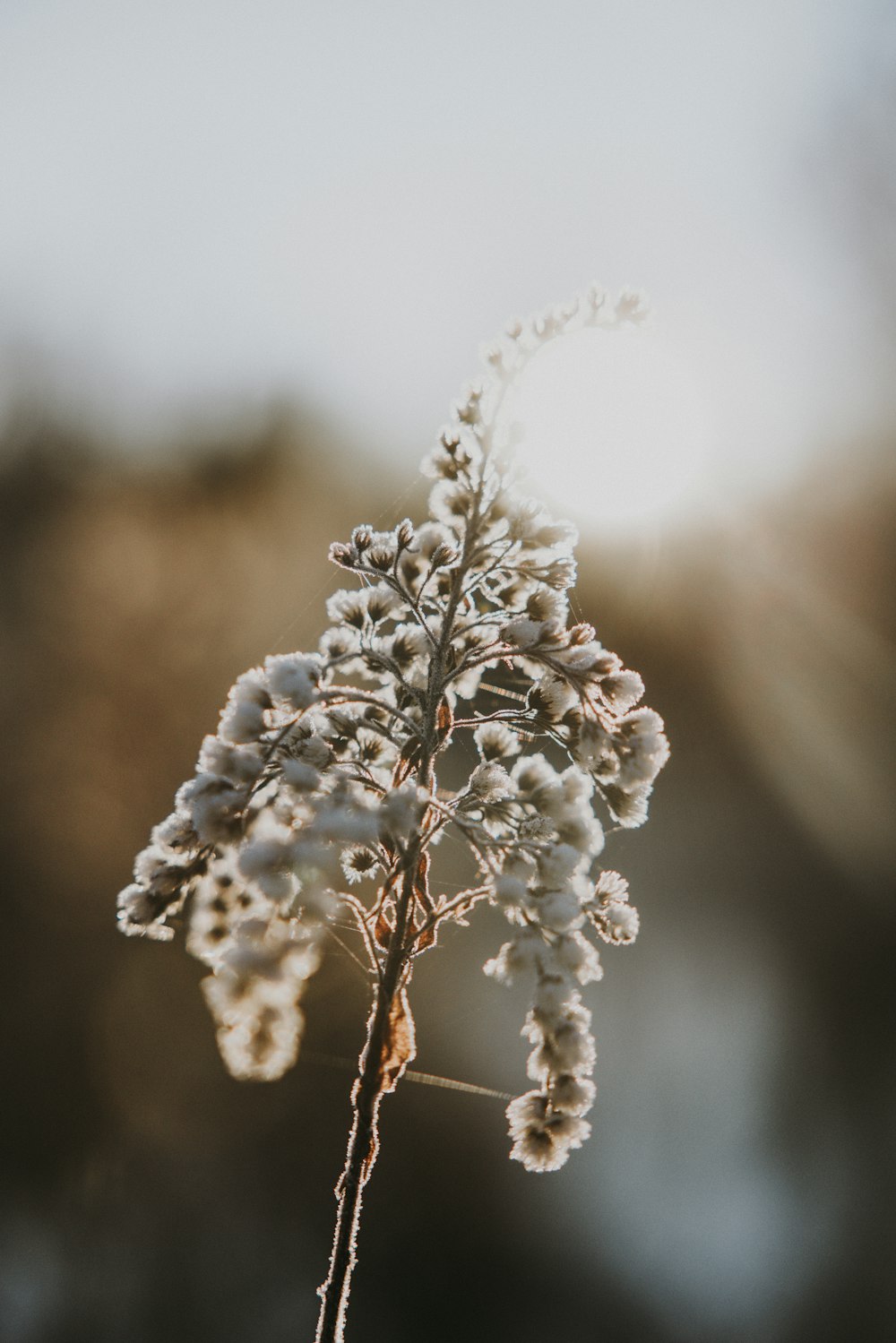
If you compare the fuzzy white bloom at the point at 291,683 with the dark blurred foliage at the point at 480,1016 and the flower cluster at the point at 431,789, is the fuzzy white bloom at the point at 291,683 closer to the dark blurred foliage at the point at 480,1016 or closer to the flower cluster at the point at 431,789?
the flower cluster at the point at 431,789

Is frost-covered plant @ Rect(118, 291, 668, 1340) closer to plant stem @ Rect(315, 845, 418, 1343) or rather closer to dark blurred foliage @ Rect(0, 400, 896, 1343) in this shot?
plant stem @ Rect(315, 845, 418, 1343)

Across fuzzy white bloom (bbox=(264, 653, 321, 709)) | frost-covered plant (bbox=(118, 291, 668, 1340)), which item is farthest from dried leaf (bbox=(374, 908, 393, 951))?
fuzzy white bloom (bbox=(264, 653, 321, 709))

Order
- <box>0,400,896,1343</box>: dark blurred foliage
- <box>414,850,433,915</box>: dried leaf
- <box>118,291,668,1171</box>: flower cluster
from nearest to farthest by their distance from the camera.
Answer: <box>118,291,668,1171</box>: flower cluster
<box>414,850,433,915</box>: dried leaf
<box>0,400,896,1343</box>: dark blurred foliage

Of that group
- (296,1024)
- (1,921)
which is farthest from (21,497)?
(296,1024)

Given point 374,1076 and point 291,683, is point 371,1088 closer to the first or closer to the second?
point 374,1076

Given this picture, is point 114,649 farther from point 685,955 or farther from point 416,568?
→ point 416,568

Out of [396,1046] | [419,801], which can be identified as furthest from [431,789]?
[396,1046]

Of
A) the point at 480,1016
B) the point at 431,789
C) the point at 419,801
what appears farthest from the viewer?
the point at 480,1016
